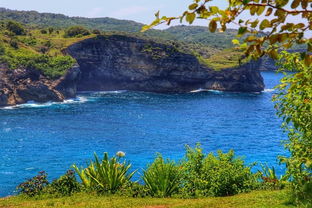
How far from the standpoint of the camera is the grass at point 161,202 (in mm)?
15840

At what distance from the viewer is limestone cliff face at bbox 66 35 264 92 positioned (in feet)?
391

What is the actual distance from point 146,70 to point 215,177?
10359 centimetres

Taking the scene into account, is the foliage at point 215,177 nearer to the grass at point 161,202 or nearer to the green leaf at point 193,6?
the grass at point 161,202

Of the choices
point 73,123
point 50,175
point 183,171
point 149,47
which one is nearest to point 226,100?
point 149,47

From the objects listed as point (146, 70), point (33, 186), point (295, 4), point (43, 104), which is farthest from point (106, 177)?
point (146, 70)

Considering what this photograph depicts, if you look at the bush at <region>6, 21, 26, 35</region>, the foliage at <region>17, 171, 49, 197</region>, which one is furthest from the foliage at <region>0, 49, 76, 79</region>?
the foliage at <region>17, 171, 49, 197</region>

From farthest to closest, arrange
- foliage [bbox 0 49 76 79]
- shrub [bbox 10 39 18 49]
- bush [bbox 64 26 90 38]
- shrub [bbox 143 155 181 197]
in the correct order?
bush [bbox 64 26 90 38], shrub [bbox 10 39 18 49], foliage [bbox 0 49 76 79], shrub [bbox 143 155 181 197]

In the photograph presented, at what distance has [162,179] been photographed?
20.4m

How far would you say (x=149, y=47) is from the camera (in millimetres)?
125000

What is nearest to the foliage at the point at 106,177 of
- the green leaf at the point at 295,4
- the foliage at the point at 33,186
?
the foliage at the point at 33,186

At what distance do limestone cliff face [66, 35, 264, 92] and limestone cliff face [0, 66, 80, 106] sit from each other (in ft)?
71.2

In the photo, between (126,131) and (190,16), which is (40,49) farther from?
(190,16)

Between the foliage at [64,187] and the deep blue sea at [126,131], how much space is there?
14.7 meters

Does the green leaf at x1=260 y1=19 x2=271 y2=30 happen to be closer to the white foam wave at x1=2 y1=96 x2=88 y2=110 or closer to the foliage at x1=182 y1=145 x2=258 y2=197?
the foliage at x1=182 y1=145 x2=258 y2=197
